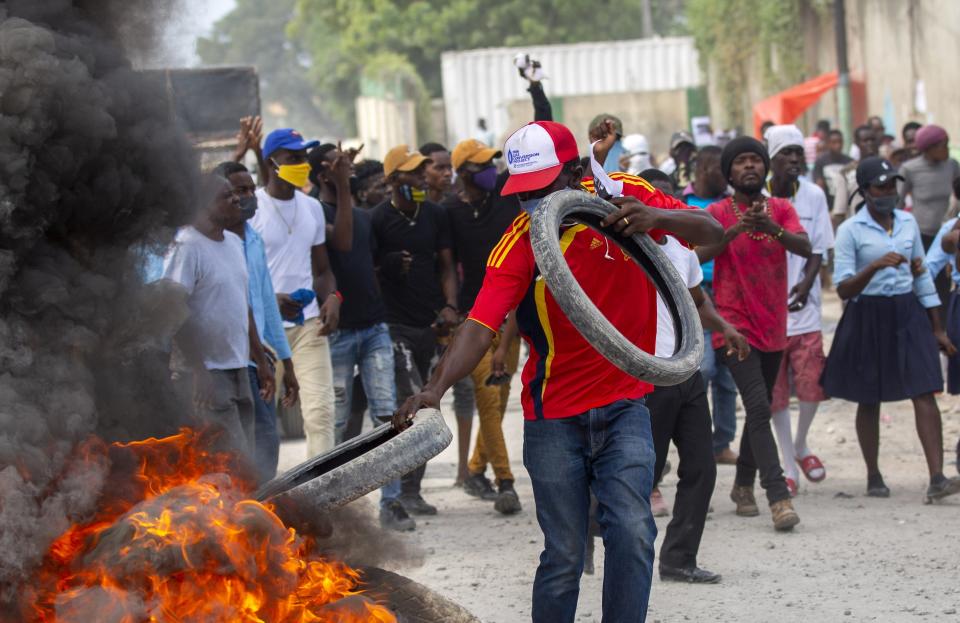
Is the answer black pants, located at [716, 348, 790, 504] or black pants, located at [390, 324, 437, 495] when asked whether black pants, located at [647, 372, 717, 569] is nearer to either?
black pants, located at [716, 348, 790, 504]

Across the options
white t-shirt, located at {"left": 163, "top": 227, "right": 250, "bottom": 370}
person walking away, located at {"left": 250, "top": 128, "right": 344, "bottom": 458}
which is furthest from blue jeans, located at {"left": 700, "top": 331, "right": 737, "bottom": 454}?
white t-shirt, located at {"left": 163, "top": 227, "right": 250, "bottom": 370}

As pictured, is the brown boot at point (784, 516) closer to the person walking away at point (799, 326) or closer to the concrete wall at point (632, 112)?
the person walking away at point (799, 326)

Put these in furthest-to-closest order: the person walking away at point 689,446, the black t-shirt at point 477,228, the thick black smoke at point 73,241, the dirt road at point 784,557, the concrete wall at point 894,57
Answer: the concrete wall at point 894,57 < the black t-shirt at point 477,228 < the person walking away at point 689,446 < the dirt road at point 784,557 < the thick black smoke at point 73,241

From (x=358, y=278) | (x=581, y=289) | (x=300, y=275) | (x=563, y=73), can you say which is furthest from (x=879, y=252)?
(x=563, y=73)

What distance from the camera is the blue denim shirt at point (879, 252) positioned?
9.13 m

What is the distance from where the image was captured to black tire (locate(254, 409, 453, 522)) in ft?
16.0

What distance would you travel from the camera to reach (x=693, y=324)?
5539 mm

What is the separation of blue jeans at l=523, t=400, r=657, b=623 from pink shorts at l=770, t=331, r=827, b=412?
4.23 metres

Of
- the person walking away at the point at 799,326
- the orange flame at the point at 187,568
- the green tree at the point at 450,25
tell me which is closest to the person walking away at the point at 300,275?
the person walking away at the point at 799,326

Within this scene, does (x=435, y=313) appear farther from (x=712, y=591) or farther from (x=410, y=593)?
(x=410, y=593)

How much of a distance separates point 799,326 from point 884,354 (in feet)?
2.18

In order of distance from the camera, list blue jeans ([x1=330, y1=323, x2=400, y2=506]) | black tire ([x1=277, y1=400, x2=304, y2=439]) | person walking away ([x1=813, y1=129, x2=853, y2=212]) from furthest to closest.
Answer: person walking away ([x1=813, y1=129, x2=853, y2=212])
black tire ([x1=277, y1=400, x2=304, y2=439])
blue jeans ([x1=330, y1=323, x2=400, y2=506])

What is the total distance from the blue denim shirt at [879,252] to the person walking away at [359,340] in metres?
2.99

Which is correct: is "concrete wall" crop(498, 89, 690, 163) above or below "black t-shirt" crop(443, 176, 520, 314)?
above
